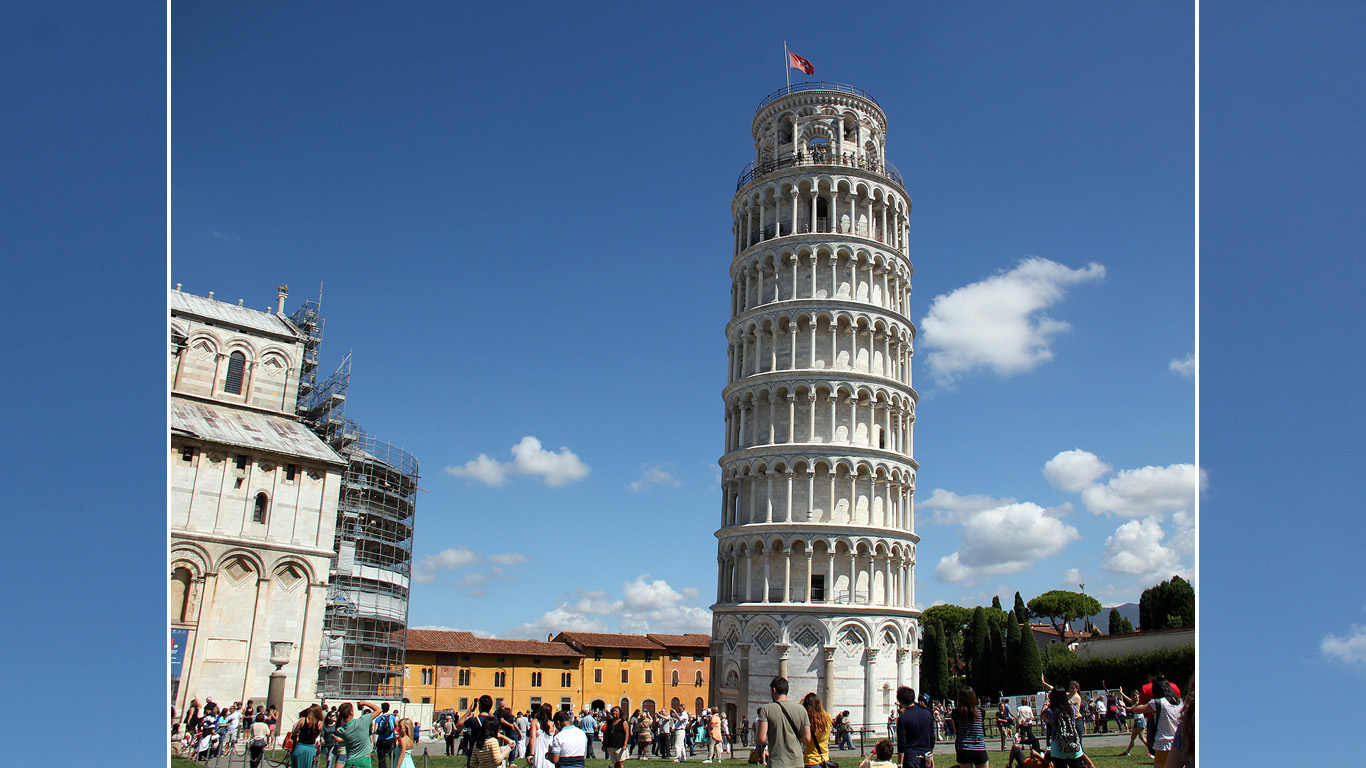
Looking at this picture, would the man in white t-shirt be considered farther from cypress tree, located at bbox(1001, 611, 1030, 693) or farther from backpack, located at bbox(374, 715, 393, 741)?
cypress tree, located at bbox(1001, 611, 1030, 693)

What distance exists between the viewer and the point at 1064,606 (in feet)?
344

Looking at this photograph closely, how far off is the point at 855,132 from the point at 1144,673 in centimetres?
3285

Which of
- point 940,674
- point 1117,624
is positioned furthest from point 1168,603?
point 940,674

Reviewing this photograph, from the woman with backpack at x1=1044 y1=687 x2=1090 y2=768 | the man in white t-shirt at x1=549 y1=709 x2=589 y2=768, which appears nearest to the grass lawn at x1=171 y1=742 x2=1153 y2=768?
the woman with backpack at x1=1044 y1=687 x2=1090 y2=768

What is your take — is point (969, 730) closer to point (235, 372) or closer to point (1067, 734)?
point (1067, 734)

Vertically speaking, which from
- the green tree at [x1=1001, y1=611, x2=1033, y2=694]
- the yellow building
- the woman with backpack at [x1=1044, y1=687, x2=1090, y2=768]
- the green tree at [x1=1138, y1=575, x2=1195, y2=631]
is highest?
the green tree at [x1=1138, y1=575, x2=1195, y2=631]

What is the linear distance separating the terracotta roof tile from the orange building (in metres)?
2.43

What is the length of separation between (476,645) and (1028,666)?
136 ft

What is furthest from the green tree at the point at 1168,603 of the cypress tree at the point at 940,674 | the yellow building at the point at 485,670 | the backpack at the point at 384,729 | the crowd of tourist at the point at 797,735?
the backpack at the point at 384,729

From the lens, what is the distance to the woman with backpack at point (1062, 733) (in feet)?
41.3

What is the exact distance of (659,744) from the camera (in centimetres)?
3284

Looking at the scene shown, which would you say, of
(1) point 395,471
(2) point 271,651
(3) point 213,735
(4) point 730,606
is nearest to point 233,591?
(2) point 271,651

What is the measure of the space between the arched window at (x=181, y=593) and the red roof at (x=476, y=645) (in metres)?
36.3

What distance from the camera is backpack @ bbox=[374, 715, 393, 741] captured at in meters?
17.9
